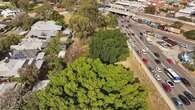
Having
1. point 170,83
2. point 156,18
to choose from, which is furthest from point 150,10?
point 170,83

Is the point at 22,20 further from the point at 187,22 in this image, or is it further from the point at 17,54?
the point at 187,22

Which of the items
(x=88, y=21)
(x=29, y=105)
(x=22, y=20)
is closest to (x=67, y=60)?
(x=88, y=21)

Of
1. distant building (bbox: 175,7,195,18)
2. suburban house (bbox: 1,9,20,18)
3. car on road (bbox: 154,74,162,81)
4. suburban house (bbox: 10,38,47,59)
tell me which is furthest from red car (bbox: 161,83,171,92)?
suburban house (bbox: 1,9,20,18)

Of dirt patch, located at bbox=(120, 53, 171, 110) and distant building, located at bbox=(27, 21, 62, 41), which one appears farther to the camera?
distant building, located at bbox=(27, 21, 62, 41)

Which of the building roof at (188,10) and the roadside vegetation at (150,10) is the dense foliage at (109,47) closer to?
the roadside vegetation at (150,10)

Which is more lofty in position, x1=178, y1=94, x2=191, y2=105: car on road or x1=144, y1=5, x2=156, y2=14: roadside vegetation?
x1=144, y1=5, x2=156, y2=14: roadside vegetation

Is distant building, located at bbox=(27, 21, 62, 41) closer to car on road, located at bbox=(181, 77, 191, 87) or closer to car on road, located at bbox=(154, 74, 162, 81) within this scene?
car on road, located at bbox=(154, 74, 162, 81)

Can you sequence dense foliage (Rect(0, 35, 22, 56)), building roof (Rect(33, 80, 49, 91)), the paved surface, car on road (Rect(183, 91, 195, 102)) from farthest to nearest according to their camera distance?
the paved surface, dense foliage (Rect(0, 35, 22, 56)), building roof (Rect(33, 80, 49, 91)), car on road (Rect(183, 91, 195, 102))

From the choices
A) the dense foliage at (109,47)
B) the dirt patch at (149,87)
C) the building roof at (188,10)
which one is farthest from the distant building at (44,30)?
the building roof at (188,10)
